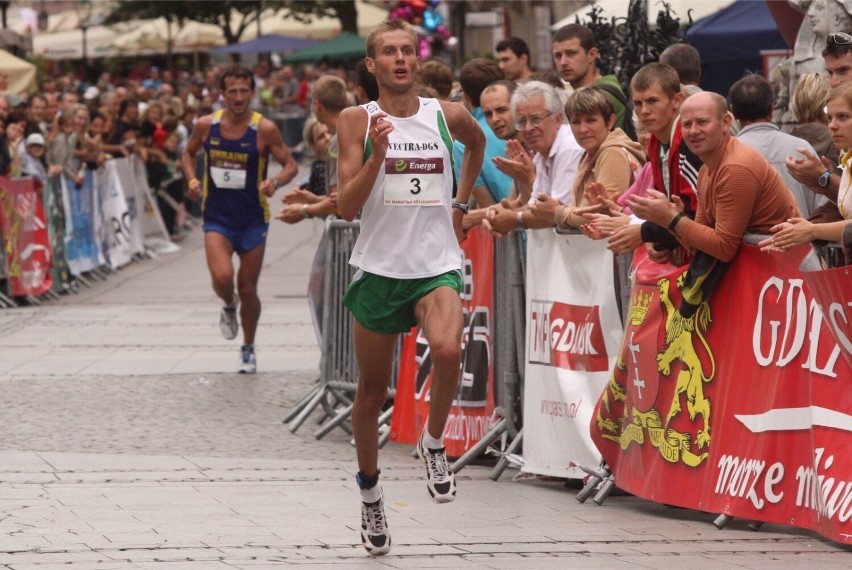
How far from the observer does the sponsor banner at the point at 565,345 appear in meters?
8.04

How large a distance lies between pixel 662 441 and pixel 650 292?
66cm

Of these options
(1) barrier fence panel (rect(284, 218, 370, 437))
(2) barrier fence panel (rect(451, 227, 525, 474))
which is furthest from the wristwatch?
(1) barrier fence panel (rect(284, 218, 370, 437))

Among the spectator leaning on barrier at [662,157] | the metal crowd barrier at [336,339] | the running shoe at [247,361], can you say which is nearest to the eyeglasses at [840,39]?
the spectator leaning on barrier at [662,157]

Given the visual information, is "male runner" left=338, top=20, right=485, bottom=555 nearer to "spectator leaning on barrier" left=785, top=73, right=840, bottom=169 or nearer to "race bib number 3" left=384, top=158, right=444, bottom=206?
"race bib number 3" left=384, top=158, right=444, bottom=206

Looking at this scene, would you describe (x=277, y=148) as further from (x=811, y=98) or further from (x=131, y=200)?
(x=131, y=200)

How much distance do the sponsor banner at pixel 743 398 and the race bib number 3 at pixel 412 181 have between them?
1.21m

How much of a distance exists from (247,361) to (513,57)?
303cm

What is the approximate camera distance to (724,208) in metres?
6.91

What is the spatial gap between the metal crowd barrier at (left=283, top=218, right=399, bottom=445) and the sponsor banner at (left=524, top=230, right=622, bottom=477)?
198 centimetres

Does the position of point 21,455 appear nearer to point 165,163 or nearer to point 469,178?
point 469,178

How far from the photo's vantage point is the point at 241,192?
12.8 metres

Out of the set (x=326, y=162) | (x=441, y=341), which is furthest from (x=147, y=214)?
(x=441, y=341)

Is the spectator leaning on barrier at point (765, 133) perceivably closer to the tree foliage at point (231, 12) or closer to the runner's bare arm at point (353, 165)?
the runner's bare arm at point (353, 165)

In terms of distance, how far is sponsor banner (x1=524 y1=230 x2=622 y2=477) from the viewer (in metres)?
8.04
